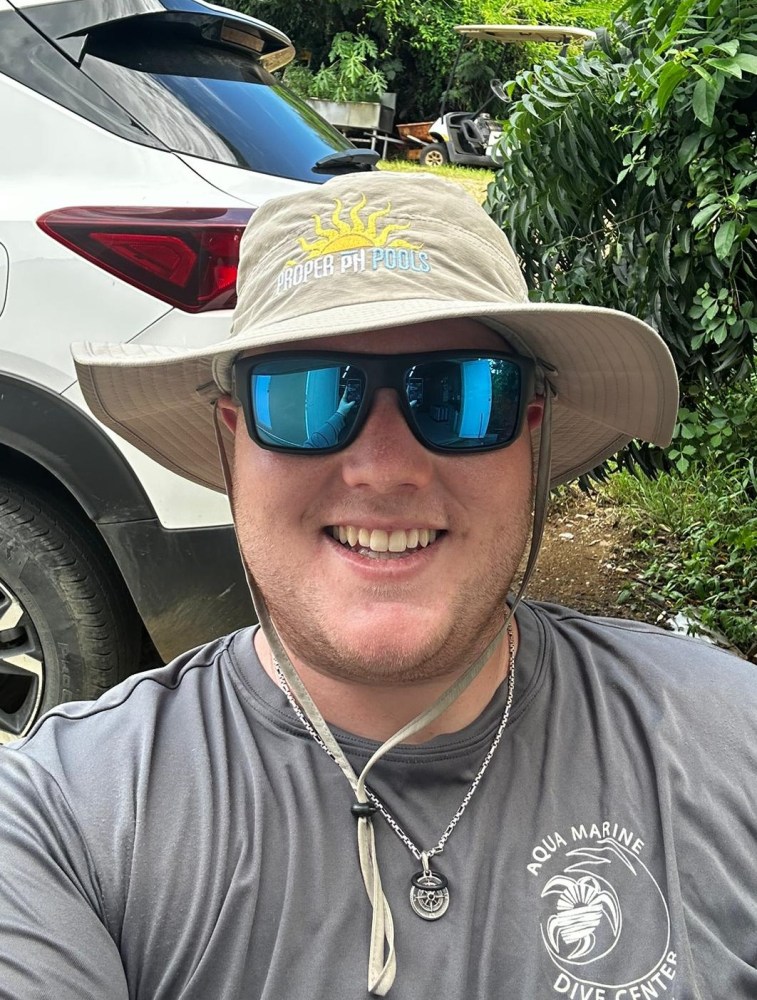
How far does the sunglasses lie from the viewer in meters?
1.25

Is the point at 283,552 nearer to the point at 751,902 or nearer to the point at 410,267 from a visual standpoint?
the point at 410,267

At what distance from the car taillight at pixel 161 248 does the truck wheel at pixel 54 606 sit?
0.65 metres

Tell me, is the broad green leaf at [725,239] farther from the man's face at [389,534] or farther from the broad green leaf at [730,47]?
the man's face at [389,534]

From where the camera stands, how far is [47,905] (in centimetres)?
107

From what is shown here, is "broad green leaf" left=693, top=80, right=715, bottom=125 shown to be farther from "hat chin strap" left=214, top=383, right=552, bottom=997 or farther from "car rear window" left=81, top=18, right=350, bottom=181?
"car rear window" left=81, top=18, right=350, bottom=181

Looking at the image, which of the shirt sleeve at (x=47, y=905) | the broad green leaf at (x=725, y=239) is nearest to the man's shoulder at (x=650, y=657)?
the shirt sleeve at (x=47, y=905)

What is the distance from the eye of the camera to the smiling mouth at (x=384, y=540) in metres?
1.31

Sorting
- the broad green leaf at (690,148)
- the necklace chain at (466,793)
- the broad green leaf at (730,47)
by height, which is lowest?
the necklace chain at (466,793)

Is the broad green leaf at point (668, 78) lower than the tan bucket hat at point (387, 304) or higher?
higher

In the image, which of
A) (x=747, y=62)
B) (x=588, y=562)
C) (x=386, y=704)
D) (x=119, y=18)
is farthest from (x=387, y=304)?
(x=588, y=562)

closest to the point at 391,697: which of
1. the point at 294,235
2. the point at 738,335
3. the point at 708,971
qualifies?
the point at 708,971

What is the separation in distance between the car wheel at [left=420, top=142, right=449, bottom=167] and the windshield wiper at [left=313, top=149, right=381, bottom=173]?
45.8 ft

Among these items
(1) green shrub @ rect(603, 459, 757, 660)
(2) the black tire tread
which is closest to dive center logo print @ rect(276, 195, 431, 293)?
(2) the black tire tread

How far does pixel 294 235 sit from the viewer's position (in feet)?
4.41
